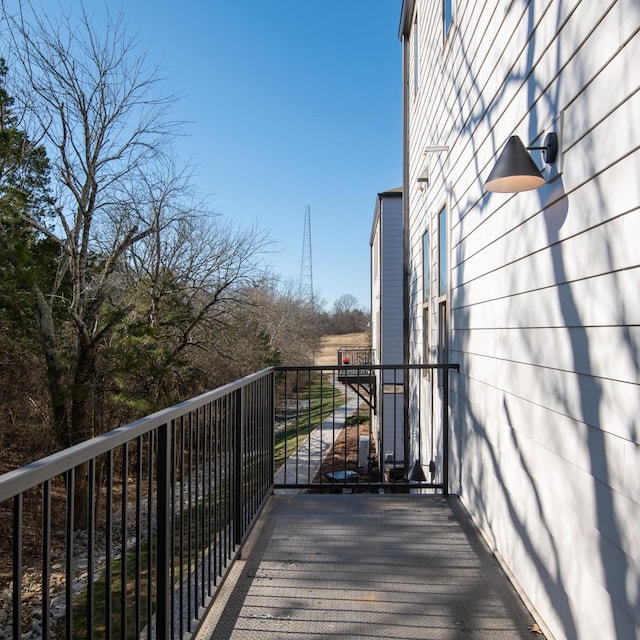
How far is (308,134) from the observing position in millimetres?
16188

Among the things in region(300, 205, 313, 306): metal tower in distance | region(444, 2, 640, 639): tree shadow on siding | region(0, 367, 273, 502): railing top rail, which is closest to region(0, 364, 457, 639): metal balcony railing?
region(0, 367, 273, 502): railing top rail

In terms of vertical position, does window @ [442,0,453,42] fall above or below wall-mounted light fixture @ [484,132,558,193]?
above

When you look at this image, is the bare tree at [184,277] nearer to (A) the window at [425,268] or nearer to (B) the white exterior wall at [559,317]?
(A) the window at [425,268]

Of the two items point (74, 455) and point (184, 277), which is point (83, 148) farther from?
point (74, 455)

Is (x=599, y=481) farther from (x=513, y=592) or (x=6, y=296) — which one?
(x=6, y=296)

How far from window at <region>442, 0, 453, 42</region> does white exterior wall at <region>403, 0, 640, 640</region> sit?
2.93 ft

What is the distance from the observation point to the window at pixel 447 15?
14.0ft

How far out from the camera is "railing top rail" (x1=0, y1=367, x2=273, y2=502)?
0.83 m

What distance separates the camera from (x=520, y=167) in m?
2.02

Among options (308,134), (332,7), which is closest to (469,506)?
(332,7)

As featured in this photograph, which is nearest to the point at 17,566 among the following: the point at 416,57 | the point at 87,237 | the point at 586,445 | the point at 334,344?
the point at 586,445

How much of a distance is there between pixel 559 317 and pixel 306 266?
33447 millimetres

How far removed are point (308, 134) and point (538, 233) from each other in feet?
49.8

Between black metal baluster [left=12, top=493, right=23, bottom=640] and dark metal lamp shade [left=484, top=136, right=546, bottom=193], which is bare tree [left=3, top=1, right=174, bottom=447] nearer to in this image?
dark metal lamp shade [left=484, top=136, right=546, bottom=193]
